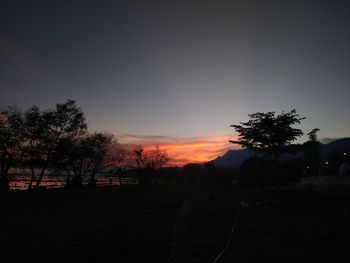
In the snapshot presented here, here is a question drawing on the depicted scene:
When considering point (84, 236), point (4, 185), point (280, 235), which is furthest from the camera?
point (4, 185)

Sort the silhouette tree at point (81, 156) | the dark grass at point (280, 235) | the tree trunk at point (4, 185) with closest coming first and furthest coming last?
1. the dark grass at point (280, 235)
2. the tree trunk at point (4, 185)
3. the silhouette tree at point (81, 156)

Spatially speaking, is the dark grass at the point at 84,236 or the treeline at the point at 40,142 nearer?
the dark grass at the point at 84,236

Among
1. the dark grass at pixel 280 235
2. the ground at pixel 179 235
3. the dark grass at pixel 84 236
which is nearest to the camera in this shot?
the dark grass at pixel 280 235

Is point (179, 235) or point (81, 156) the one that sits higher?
point (81, 156)

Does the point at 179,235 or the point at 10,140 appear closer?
the point at 179,235

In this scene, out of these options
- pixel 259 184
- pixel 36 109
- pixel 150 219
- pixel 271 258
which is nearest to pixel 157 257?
pixel 271 258

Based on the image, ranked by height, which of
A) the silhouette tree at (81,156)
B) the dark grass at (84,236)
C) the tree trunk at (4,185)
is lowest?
the dark grass at (84,236)

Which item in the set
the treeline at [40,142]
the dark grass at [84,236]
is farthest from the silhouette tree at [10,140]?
the dark grass at [84,236]

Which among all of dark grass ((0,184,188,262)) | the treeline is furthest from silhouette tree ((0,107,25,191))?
dark grass ((0,184,188,262))

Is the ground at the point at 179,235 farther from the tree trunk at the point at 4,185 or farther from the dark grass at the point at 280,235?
the tree trunk at the point at 4,185

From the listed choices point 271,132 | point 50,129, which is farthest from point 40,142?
point 271,132

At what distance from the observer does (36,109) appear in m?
44.3

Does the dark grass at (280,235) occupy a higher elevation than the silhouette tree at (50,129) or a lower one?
lower

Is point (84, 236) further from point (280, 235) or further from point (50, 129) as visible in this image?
point (50, 129)
